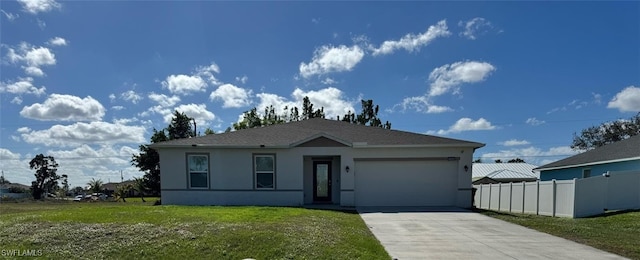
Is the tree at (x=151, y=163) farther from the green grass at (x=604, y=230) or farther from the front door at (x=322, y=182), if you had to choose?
the green grass at (x=604, y=230)

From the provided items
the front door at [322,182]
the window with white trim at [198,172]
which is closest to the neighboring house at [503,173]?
the front door at [322,182]

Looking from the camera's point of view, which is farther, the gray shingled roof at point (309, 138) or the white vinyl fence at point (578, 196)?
the gray shingled roof at point (309, 138)

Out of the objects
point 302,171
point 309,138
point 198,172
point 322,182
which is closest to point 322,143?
point 309,138

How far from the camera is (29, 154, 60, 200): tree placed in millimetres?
58156

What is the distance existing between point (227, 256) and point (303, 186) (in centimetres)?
868

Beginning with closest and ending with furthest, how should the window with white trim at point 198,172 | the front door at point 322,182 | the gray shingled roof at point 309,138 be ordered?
the gray shingled roof at point 309,138
the window with white trim at point 198,172
the front door at point 322,182

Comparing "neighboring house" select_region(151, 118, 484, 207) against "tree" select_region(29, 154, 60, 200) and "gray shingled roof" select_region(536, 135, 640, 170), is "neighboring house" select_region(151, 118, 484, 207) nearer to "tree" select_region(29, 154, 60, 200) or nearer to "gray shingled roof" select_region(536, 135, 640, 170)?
"gray shingled roof" select_region(536, 135, 640, 170)

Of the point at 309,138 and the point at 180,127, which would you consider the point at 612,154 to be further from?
the point at 180,127

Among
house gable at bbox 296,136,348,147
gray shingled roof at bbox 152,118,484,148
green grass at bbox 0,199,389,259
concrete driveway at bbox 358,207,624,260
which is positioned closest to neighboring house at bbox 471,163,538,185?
gray shingled roof at bbox 152,118,484,148

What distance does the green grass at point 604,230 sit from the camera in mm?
6816

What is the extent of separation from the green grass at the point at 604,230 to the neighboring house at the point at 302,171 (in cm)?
357

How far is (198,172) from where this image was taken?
14.5 meters

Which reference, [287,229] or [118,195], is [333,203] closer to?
[287,229]

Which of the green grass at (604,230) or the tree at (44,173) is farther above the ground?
the tree at (44,173)
